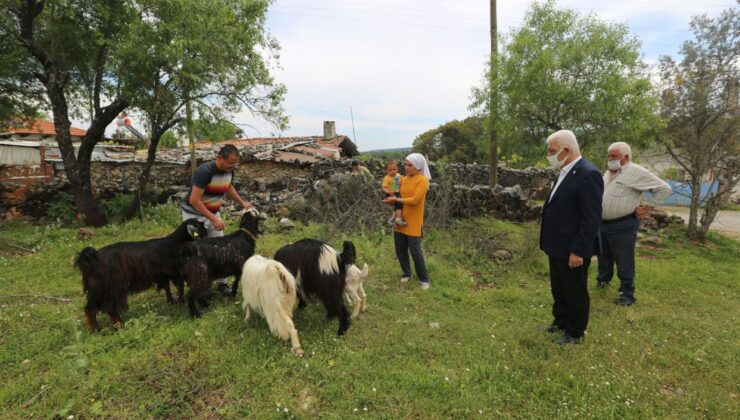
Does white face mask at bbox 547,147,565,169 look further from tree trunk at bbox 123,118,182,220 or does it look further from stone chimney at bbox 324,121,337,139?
stone chimney at bbox 324,121,337,139

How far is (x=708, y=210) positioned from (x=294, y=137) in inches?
704

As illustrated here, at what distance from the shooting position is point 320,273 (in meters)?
3.40

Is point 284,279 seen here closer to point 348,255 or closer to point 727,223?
point 348,255

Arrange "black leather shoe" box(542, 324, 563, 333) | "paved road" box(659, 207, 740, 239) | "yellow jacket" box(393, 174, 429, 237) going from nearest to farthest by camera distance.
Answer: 1. "black leather shoe" box(542, 324, 563, 333)
2. "yellow jacket" box(393, 174, 429, 237)
3. "paved road" box(659, 207, 740, 239)

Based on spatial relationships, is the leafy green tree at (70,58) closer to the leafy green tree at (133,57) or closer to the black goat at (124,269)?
the leafy green tree at (133,57)

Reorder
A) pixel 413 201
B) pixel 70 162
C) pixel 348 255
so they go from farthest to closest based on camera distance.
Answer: pixel 70 162, pixel 413 201, pixel 348 255

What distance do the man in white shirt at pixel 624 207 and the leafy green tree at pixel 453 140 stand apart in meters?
26.7

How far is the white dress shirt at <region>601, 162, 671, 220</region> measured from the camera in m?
4.27

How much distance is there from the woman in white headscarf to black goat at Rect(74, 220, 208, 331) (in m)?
2.62

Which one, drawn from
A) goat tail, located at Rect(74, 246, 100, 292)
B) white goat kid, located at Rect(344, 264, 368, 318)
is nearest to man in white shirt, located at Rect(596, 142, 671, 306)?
white goat kid, located at Rect(344, 264, 368, 318)

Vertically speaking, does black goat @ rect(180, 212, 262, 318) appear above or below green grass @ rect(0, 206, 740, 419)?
above

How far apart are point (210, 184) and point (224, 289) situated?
4.77 feet

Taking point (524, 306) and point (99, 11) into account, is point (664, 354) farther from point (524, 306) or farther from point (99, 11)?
point (99, 11)

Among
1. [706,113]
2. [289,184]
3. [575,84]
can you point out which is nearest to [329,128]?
[289,184]
